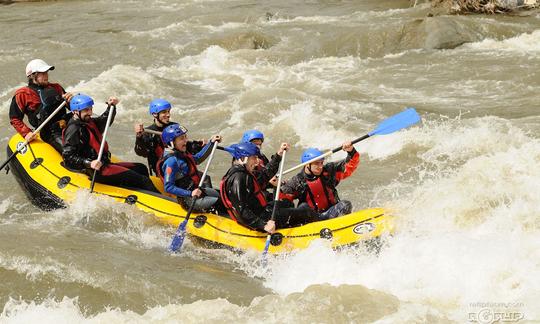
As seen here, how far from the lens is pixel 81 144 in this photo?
7816 mm

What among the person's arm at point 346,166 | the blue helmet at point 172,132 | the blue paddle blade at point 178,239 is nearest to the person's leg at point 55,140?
the blue helmet at point 172,132

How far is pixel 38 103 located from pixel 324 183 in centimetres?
367

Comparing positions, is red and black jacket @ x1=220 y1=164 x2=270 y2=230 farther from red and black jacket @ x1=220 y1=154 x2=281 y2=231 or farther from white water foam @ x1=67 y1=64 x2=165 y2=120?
white water foam @ x1=67 y1=64 x2=165 y2=120

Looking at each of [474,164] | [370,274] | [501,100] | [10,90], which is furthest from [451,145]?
[10,90]

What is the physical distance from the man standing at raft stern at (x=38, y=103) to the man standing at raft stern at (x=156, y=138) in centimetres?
118

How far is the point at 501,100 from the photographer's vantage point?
1206 cm

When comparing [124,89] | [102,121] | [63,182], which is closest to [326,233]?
[63,182]

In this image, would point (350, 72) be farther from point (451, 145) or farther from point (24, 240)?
point (24, 240)

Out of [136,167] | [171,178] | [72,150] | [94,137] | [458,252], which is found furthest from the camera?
[136,167]

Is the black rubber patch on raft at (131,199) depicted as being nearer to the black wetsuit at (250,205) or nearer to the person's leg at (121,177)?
the person's leg at (121,177)

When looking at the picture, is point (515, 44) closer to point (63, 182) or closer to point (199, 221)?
point (199, 221)

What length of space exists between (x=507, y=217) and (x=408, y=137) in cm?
391

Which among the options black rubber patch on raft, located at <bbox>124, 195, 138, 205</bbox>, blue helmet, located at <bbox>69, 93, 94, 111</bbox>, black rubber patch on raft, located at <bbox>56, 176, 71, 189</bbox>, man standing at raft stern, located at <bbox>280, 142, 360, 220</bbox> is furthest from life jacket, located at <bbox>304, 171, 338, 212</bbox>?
black rubber patch on raft, located at <bbox>56, 176, 71, 189</bbox>

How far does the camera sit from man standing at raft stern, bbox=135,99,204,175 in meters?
7.72
